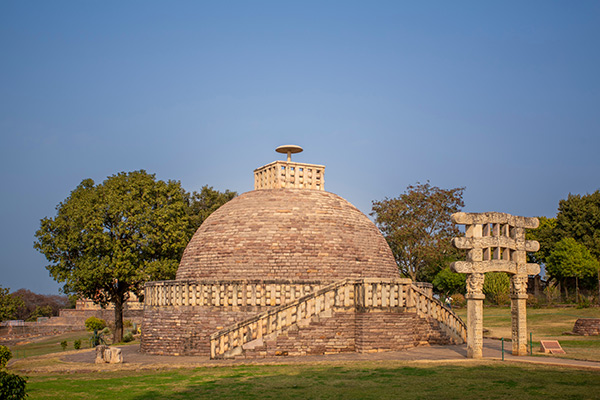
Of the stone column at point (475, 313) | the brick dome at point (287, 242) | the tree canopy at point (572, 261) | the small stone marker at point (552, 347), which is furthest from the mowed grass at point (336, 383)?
the tree canopy at point (572, 261)

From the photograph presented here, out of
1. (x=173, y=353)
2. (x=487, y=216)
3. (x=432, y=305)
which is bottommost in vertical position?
(x=173, y=353)

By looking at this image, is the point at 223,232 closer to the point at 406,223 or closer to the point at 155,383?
the point at 155,383

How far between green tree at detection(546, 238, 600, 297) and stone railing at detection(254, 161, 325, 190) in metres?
25.1

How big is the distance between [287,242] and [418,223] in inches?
1026

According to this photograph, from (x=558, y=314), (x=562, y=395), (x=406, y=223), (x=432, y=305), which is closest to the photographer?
(x=562, y=395)

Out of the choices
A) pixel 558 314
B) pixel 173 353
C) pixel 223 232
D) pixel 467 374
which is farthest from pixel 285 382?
pixel 558 314

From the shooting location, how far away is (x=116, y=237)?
30672 millimetres

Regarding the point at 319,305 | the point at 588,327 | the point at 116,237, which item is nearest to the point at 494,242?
the point at 319,305

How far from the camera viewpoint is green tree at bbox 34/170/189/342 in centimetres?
2988

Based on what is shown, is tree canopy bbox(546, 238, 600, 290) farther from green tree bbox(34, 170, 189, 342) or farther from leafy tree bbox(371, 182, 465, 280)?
green tree bbox(34, 170, 189, 342)

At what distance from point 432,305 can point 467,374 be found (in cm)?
753

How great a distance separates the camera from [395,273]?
25078 mm

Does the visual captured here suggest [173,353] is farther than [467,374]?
Yes

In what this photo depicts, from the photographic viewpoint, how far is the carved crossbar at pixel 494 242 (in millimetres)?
16156
